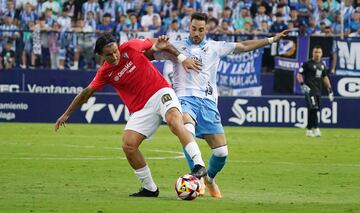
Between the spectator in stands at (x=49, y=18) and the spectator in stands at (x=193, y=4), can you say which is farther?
the spectator in stands at (x=193, y=4)

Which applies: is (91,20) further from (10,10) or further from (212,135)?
(212,135)

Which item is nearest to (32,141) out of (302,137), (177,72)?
(302,137)

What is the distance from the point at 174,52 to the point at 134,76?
0.72 meters

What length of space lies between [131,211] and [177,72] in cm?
322

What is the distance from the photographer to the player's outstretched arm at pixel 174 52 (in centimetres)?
1375

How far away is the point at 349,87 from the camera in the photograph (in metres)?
33.8

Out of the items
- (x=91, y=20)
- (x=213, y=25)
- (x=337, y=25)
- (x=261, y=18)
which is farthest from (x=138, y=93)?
(x=91, y=20)

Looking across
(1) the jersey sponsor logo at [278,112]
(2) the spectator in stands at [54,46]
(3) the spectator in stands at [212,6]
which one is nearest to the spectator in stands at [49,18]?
(2) the spectator in stands at [54,46]

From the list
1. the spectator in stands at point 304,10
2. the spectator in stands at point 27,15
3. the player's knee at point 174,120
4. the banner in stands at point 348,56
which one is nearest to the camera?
the player's knee at point 174,120

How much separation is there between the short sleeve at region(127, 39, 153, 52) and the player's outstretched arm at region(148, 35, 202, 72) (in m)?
0.10

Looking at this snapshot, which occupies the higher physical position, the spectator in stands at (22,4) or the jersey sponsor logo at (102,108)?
the spectator in stands at (22,4)

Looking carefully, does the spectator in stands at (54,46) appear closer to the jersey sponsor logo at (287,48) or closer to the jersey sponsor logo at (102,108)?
the jersey sponsor logo at (102,108)

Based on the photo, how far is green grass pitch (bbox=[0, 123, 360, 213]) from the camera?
12562mm

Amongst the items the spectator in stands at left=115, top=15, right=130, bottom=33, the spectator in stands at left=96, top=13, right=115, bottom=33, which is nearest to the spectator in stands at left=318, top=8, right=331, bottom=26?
the spectator in stands at left=115, top=15, right=130, bottom=33
